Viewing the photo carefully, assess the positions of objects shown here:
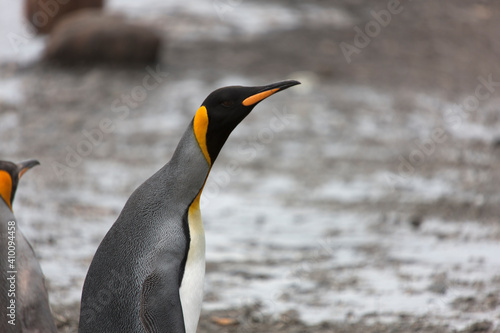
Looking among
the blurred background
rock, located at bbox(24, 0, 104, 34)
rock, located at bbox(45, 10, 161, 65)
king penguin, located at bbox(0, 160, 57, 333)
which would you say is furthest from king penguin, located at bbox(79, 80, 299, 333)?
rock, located at bbox(24, 0, 104, 34)

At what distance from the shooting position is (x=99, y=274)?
2264 millimetres

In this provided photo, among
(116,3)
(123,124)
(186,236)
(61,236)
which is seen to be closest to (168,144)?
(123,124)

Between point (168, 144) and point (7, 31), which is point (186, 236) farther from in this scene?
point (7, 31)

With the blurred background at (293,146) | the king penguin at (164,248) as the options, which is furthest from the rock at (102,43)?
the king penguin at (164,248)

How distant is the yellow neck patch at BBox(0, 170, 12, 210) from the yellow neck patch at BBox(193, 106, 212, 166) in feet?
2.17

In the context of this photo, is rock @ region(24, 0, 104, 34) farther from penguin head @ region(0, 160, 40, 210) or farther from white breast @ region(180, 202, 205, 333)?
white breast @ region(180, 202, 205, 333)

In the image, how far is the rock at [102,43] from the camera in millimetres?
8930

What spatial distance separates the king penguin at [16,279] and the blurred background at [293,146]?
0.79m

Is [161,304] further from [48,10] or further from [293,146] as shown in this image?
[48,10]

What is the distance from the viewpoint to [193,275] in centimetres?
234

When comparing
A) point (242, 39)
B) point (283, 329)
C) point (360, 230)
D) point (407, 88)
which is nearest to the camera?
point (283, 329)

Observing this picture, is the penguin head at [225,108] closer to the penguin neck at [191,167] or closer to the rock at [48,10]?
the penguin neck at [191,167]

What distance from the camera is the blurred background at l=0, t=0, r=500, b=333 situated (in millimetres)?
3838

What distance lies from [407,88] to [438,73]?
863mm
